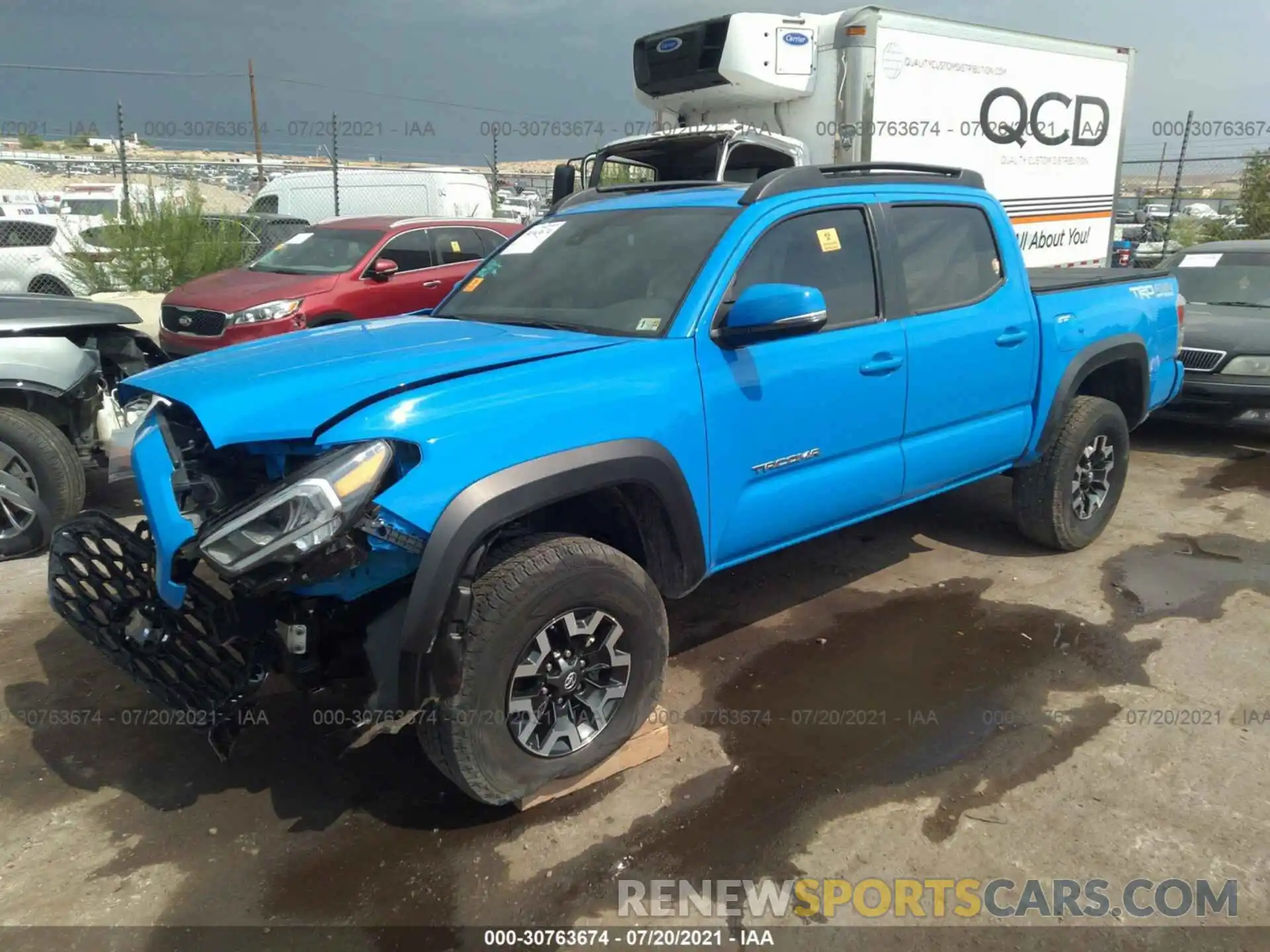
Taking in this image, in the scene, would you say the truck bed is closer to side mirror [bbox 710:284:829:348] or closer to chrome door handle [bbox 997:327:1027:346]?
chrome door handle [bbox 997:327:1027:346]

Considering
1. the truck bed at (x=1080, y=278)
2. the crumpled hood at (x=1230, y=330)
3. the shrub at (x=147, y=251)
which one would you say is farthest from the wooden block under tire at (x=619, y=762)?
the shrub at (x=147, y=251)

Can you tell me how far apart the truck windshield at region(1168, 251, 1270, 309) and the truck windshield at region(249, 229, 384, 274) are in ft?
24.9

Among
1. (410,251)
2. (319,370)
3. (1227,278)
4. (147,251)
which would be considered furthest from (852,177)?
(147,251)

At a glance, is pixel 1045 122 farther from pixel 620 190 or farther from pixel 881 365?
pixel 881 365

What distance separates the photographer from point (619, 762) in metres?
3.28

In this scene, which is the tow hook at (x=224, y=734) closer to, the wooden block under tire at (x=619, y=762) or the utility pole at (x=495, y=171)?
the wooden block under tire at (x=619, y=762)

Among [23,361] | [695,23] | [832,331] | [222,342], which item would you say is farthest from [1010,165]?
[23,361]

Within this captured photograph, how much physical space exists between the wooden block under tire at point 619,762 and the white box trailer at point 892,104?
590cm

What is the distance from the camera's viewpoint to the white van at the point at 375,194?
54.4ft

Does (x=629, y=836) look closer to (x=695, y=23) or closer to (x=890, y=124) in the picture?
(x=890, y=124)

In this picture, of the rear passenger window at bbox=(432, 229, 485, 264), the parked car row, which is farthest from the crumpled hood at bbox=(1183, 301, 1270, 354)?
the parked car row

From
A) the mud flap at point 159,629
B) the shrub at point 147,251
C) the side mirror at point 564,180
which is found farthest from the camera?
the shrub at point 147,251

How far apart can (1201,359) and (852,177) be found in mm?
4675

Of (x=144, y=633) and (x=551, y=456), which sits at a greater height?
(x=551, y=456)
